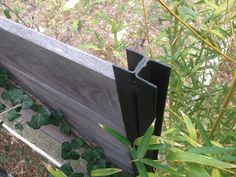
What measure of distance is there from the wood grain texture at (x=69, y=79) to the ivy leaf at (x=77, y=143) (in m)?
0.03

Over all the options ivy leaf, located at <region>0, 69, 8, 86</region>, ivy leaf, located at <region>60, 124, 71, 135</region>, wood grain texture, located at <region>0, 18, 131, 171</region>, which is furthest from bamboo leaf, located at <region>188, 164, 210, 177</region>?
ivy leaf, located at <region>0, 69, 8, 86</region>

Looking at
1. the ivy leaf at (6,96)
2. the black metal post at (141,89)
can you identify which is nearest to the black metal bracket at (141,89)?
the black metal post at (141,89)

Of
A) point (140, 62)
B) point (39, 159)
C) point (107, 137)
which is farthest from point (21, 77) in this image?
point (140, 62)

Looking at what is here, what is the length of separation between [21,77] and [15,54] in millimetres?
242

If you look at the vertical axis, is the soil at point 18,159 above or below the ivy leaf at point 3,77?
below

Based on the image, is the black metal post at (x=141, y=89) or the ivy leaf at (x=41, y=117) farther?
the ivy leaf at (x=41, y=117)

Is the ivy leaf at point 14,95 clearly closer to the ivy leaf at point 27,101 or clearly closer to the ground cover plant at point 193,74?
the ivy leaf at point 27,101

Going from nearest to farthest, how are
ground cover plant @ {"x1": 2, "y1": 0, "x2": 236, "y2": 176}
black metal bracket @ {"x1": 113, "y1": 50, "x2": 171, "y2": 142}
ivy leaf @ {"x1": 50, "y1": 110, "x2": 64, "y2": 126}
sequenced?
1. black metal bracket @ {"x1": 113, "y1": 50, "x2": 171, "y2": 142}
2. ground cover plant @ {"x1": 2, "y1": 0, "x2": 236, "y2": 176}
3. ivy leaf @ {"x1": 50, "y1": 110, "x2": 64, "y2": 126}

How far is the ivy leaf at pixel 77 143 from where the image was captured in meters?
1.53

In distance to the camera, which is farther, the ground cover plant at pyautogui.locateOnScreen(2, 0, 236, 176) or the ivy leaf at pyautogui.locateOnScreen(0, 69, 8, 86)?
the ivy leaf at pyautogui.locateOnScreen(0, 69, 8, 86)

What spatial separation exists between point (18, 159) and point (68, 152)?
0.47 m

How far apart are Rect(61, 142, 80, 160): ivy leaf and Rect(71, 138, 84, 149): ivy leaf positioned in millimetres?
21

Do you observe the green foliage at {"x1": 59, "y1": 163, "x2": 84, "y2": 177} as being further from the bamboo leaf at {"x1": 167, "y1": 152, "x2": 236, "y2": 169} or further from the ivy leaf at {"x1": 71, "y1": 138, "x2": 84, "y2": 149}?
the bamboo leaf at {"x1": 167, "y1": 152, "x2": 236, "y2": 169}

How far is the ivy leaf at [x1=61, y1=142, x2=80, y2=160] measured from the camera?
5.20ft
